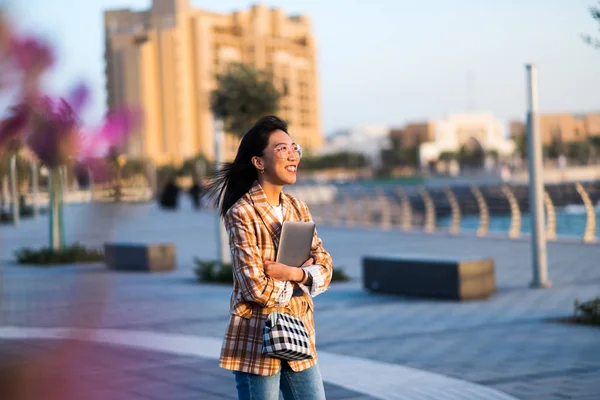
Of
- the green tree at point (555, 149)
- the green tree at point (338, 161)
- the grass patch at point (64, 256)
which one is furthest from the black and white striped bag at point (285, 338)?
the green tree at point (555, 149)

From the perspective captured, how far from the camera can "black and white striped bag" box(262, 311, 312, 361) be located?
2580mm

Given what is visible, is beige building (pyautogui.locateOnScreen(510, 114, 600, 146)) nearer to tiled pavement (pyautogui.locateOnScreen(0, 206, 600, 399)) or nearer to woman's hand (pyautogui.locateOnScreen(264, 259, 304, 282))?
tiled pavement (pyautogui.locateOnScreen(0, 206, 600, 399))

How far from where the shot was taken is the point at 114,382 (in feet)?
18.6

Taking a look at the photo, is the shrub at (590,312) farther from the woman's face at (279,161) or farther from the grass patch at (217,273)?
the woman's face at (279,161)

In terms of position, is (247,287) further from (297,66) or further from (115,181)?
(297,66)

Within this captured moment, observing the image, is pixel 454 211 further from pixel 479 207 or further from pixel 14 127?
pixel 14 127

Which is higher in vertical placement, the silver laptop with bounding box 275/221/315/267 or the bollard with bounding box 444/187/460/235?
the silver laptop with bounding box 275/221/315/267

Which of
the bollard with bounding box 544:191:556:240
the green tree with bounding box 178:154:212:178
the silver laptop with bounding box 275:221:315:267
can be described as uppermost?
the green tree with bounding box 178:154:212:178

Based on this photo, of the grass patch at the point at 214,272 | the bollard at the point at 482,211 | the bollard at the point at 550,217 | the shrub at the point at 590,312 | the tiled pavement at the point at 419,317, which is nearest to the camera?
the tiled pavement at the point at 419,317

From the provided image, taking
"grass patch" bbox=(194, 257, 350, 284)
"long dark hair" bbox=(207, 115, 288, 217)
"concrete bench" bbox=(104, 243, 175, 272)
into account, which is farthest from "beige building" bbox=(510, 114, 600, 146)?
"long dark hair" bbox=(207, 115, 288, 217)

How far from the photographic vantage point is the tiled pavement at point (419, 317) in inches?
215

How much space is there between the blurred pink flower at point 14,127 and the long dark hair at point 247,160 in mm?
1871

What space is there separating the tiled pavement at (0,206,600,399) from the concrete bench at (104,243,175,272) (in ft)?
1.17

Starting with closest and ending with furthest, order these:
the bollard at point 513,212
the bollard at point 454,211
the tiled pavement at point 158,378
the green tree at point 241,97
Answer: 1. the tiled pavement at point 158,378
2. the bollard at point 513,212
3. the green tree at point 241,97
4. the bollard at point 454,211
